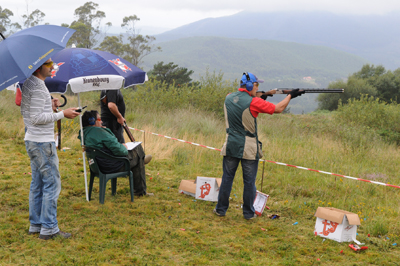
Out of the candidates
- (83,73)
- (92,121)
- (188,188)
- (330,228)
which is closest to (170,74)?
(188,188)

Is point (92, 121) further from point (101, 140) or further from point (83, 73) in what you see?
point (83, 73)

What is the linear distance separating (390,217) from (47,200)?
15.0 ft

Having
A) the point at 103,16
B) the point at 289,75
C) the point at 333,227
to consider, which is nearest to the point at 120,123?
the point at 333,227

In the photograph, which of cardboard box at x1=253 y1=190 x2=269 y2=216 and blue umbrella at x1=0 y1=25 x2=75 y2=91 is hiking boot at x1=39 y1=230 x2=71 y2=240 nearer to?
blue umbrella at x1=0 y1=25 x2=75 y2=91

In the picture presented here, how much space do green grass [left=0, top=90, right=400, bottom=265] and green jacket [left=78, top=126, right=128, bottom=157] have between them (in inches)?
34.4

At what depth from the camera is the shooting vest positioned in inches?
178

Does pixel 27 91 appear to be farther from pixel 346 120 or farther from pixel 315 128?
pixel 346 120

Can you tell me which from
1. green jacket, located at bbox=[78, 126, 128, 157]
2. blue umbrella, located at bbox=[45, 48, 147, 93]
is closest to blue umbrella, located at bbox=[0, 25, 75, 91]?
blue umbrella, located at bbox=[45, 48, 147, 93]

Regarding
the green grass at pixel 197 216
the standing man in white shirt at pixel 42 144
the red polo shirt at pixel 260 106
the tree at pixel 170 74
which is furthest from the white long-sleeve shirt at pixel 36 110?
the tree at pixel 170 74

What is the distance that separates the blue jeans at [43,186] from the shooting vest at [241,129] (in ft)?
7.26

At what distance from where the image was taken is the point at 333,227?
4.20 meters

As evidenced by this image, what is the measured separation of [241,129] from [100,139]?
1942 millimetres

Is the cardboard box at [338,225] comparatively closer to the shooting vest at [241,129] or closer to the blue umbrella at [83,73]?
the shooting vest at [241,129]

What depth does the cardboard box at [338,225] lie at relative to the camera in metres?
4.11
